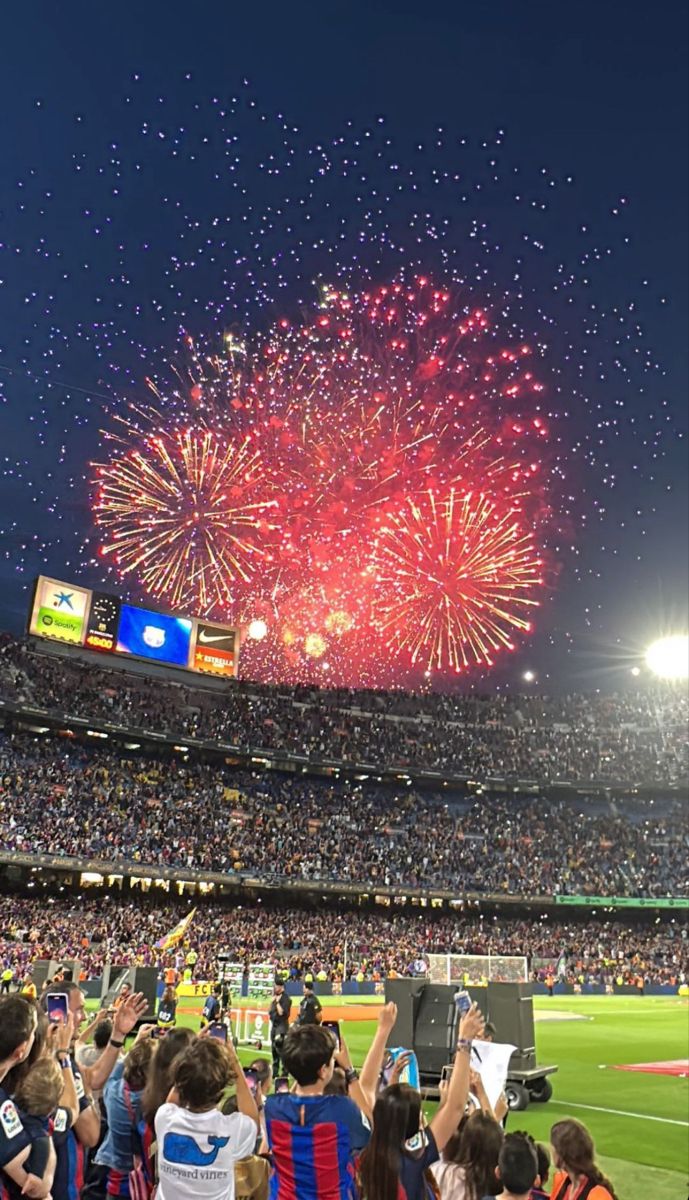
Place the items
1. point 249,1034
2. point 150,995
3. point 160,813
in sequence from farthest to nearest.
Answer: point 160,813 < point 249,1034 < point 150,995

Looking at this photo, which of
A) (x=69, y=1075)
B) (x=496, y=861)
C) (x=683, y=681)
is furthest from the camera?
(x=683, y=681)

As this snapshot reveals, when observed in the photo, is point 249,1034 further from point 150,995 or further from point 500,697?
point 500,697

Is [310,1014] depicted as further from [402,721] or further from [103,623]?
[402,721]

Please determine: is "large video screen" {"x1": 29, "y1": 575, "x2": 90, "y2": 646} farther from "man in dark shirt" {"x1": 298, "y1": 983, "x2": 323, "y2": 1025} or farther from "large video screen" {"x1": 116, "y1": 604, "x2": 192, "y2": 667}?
"man in dark shirt" {"x1": 298, "y1": 983, "x2": 323, "y2": 1025}

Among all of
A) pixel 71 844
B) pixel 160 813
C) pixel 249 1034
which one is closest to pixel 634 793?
pixel 160 813

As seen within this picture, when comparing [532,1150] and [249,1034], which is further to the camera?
[249,1034]

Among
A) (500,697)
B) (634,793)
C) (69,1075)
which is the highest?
(500,697)
